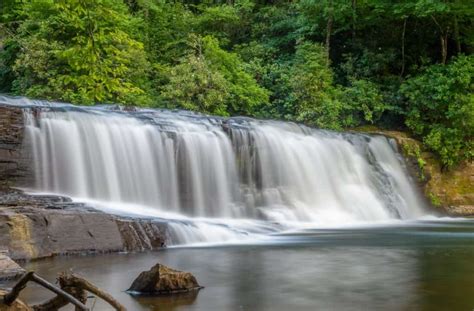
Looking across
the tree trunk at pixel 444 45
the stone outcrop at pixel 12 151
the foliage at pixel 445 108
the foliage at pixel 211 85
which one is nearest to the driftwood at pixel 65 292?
the stone outcrop at pixel 12 151

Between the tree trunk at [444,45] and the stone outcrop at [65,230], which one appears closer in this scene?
the stone outcrop at [65,230]

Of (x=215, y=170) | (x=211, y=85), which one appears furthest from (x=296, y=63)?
(x=215, y=170)

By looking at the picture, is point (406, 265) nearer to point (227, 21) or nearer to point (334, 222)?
point (334, 222)

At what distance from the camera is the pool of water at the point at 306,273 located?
17.6 feet

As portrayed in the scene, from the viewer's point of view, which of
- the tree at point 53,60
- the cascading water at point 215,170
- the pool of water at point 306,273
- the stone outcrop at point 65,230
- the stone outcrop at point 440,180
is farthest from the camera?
the tree at point 53,60

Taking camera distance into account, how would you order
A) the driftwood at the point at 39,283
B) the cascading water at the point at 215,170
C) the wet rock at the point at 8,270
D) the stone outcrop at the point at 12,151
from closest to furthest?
1. the driftwood at the point at 39,283
2. the wet rock at the point at 8,270
3. the stone outcrop at the point at 12,151
4. the cascading water at the point at 215,170

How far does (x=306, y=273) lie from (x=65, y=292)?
14.4 feet

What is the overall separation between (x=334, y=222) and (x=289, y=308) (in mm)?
9944

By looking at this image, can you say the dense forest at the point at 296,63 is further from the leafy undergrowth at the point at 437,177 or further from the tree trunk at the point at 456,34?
the leafy undergrowth at the point at 437,177

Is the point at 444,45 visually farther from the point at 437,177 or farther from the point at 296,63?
the point at 437,177

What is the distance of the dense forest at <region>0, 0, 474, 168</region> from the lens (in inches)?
760

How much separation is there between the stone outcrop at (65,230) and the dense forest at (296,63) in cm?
852

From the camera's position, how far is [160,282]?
18.0ft

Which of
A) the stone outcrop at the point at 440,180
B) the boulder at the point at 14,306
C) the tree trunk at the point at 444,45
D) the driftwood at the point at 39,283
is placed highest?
the tree trunk at the point at 444,45
